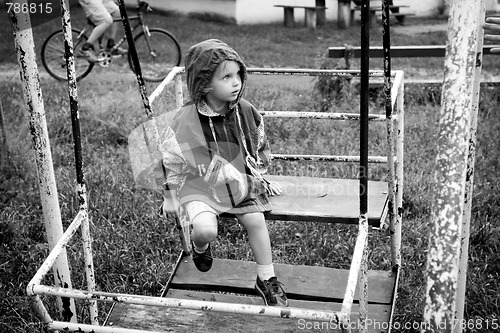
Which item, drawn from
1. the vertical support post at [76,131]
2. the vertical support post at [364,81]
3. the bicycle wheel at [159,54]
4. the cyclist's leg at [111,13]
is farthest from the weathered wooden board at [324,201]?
the cyclist's leg at [111,13]

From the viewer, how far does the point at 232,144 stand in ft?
9.04

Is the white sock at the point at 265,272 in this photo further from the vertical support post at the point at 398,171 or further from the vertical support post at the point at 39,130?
the vertical support post at the point at 39,130

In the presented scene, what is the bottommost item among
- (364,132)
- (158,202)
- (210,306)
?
(158,202)

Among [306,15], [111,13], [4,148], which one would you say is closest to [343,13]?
[306,15]

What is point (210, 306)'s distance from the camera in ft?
6.29

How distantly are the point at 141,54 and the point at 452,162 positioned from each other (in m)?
8.01

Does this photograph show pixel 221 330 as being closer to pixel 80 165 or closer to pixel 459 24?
pixel 80 165

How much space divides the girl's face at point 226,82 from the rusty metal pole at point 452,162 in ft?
4.31

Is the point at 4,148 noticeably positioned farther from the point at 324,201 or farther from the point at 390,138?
the point at 390,138

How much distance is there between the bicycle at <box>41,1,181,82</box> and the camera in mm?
7809

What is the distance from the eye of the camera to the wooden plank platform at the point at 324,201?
2613 millimetres

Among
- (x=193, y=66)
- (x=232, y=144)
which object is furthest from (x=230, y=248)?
(x=193, y=66)

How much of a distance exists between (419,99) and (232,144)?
4.07 meters

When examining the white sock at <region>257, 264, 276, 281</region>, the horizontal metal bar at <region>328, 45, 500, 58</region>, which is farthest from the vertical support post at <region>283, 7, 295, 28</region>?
the white sock at <region>257, 264, 276, 281</region>
